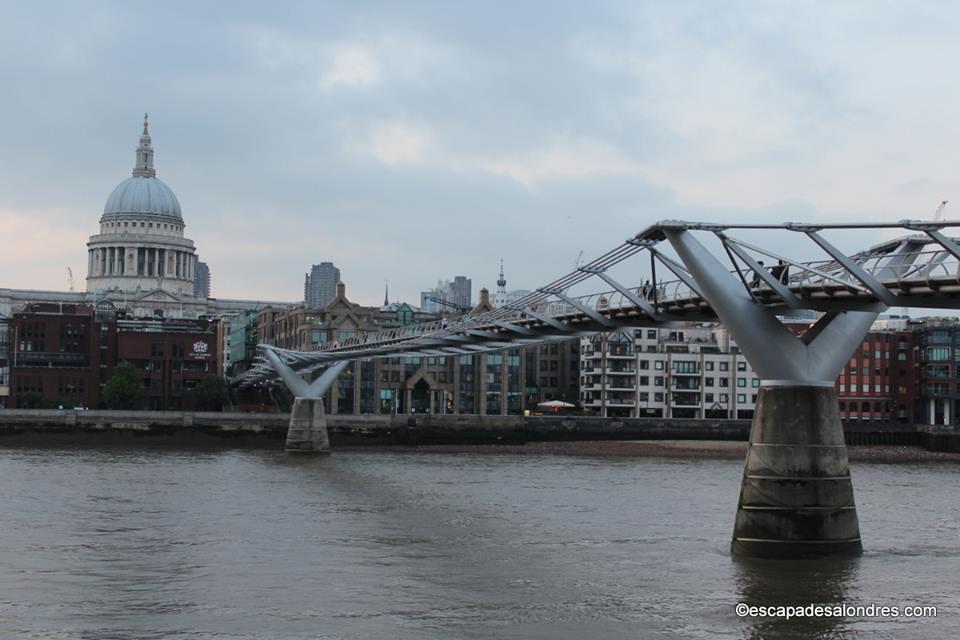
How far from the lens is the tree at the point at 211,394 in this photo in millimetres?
131250

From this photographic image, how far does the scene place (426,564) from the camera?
3434 cm

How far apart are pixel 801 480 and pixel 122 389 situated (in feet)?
329

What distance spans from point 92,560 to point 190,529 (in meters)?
7.12

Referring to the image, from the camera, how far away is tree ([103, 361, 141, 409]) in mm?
127062

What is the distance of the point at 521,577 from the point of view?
106 ft

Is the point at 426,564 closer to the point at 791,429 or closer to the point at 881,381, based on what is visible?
the point at 791,429

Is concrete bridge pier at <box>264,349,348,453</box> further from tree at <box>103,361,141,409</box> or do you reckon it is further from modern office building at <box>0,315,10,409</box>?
modern office building at <box>0,315,10,409</box>

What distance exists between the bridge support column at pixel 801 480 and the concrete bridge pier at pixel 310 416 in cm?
5884

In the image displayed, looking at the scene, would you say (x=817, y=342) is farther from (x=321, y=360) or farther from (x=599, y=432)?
(x=599, y=432)

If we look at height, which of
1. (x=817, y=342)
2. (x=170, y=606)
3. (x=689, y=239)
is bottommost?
(x=170, y=606)

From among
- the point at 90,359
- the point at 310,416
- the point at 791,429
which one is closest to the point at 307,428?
the point at 310,416

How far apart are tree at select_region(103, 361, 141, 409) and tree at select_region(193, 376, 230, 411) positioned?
18.2 ft

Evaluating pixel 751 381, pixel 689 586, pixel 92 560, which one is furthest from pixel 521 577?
pixel 751 381

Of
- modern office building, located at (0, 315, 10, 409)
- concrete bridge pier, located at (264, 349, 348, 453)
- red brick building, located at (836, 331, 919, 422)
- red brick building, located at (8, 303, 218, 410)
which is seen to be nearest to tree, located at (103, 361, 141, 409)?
red brick building, located at (8, 303, 218, 410)
